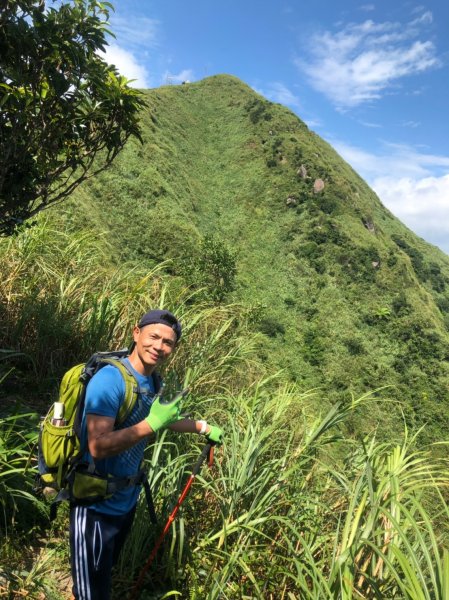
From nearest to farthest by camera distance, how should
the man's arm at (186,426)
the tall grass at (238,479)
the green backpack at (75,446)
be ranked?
the green backpack at (75,446) → the tall grass at (238,479) → the man's arm at (186,426)

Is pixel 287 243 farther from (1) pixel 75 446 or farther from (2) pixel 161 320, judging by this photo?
(1) pixel 75 446

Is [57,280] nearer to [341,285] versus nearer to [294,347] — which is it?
[294,347]

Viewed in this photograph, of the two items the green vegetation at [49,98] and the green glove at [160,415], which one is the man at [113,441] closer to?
the green glove at [160,415]

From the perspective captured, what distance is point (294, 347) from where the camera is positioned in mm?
49406

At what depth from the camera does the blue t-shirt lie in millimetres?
1592

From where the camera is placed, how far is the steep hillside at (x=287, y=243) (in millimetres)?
45438

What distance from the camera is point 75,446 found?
66.8 inches

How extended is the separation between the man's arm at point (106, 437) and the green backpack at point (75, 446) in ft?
0.39

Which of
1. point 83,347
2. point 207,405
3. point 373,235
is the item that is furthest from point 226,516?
point 373,235

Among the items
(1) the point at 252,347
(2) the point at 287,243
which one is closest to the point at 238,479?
(1) the point at 252,347

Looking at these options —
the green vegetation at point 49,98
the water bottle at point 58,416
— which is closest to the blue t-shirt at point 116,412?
the water bottle at point 58,416

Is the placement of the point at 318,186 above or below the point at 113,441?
above

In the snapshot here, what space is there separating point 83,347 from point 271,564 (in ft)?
7.73

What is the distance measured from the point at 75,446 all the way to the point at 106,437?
25 centimetres
